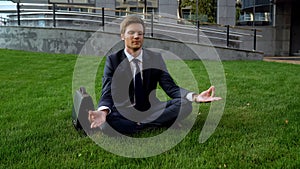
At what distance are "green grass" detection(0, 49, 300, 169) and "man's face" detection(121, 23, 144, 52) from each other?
101cm

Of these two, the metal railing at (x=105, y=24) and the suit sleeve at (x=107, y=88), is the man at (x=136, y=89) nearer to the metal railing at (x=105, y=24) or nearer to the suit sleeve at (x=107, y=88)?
the suit sleeve at (x=107, y=88)

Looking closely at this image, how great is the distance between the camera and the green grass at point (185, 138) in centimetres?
267

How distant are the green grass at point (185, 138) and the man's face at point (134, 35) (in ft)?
3.32

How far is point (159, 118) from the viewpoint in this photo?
11.4 feet

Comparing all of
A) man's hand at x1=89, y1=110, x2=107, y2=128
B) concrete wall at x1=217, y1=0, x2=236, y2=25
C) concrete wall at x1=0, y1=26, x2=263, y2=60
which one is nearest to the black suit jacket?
man's hand at x1=89, y1=110, x2=107, y2=128

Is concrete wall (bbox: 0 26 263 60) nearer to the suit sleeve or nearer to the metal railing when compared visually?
the metal railing

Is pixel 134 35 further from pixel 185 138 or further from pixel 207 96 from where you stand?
pixel 185 138

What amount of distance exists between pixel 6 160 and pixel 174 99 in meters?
1.70

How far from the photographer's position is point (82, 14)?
13734 mm

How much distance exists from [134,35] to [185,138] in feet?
3.63

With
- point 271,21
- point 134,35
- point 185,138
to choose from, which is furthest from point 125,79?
point 271,21

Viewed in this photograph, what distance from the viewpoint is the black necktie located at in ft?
11.0

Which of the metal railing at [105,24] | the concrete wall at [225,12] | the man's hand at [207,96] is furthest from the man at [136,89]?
the concrete wall at [225,12]

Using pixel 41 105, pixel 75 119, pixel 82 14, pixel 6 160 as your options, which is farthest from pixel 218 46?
pixel 6 160
